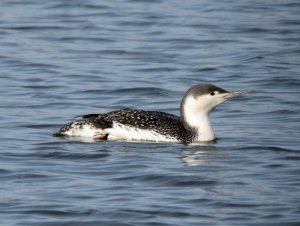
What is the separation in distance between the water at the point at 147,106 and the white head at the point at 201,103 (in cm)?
31

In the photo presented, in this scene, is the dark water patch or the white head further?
the white head

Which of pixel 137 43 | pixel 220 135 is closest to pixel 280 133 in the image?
pixel 220 135

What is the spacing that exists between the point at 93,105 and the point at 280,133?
9.76ft

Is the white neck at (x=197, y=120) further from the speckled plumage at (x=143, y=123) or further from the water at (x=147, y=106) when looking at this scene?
the water at (x=147, y=106)

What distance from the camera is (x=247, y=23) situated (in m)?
24.6

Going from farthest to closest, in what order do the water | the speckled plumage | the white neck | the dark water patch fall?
the white neck
the speckled plumage
the dark water patch
the water

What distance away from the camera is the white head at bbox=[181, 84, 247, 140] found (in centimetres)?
1504

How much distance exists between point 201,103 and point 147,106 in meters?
2.52

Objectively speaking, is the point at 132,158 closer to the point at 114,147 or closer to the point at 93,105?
the point at 114,147

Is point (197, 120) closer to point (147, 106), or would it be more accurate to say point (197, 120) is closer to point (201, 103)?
point (201, 103)

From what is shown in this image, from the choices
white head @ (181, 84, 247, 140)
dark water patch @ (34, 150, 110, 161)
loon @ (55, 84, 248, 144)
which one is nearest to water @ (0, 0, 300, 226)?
dark water patch @ (34, 150, 110, 161)

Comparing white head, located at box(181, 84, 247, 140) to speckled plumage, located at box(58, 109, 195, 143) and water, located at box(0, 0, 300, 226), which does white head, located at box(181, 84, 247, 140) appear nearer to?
speckled plumage, located at box(58, 109, 195, 143)

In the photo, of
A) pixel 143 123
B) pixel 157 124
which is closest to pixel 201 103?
pixel 157 124

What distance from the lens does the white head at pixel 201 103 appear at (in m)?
15.0
